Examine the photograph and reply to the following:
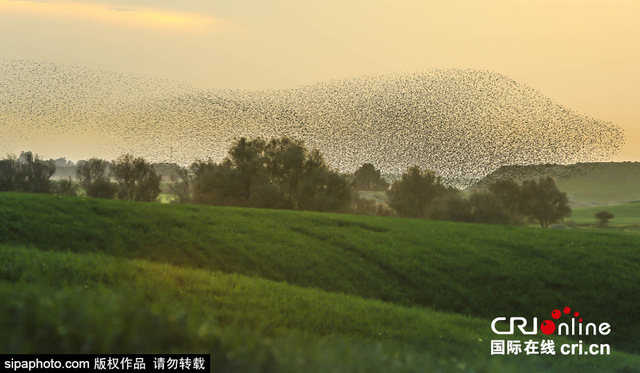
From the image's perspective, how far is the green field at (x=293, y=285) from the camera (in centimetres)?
493

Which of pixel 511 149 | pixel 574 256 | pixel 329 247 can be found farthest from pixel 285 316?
pixel 511 149

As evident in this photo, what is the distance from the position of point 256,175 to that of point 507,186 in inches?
1935

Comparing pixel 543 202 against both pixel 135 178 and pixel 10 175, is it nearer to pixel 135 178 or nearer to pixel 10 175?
pixel 135 178

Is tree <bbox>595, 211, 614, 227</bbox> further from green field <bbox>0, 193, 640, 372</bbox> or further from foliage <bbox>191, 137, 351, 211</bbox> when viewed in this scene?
green field <bbox>0, 193, 640, 372</bbox>

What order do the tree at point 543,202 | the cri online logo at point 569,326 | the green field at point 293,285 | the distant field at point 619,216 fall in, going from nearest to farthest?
the green field at point 293,285, the cri online logo at point 569,326, the tree at point 543,202, the distant field at point 619,216

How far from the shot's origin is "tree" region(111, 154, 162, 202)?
88.1m

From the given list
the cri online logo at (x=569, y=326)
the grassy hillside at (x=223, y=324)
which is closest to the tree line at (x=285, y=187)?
the cri online logo at (x=569, y=326)

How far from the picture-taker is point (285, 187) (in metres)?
77.9

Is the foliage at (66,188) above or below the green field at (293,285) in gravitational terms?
above

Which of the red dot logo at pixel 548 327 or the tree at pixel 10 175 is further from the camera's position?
the tree at pixel 10 175

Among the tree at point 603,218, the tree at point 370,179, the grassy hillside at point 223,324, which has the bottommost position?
the tree at point 603,218

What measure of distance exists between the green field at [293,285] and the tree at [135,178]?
5566 centimetres

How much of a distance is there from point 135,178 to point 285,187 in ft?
96.6

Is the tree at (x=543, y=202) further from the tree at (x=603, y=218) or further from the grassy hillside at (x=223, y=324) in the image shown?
the grassy hillside at (x=223, y=324)
